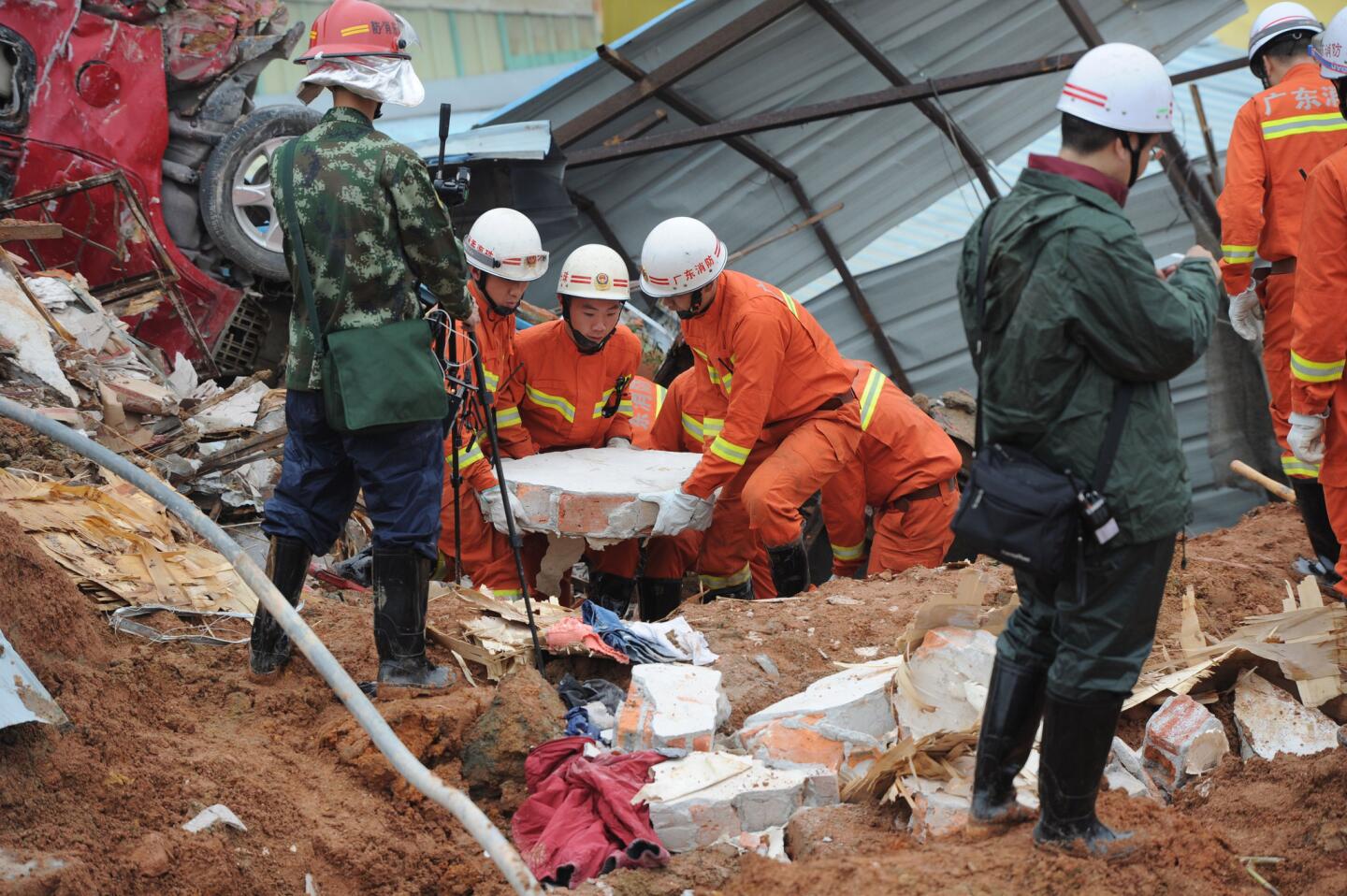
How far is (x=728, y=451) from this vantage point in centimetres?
612

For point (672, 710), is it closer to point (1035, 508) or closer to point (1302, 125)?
point (1035, 508)

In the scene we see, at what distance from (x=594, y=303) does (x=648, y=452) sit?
0.82 meters

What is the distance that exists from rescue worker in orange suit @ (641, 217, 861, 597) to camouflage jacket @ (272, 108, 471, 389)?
2.13 metres

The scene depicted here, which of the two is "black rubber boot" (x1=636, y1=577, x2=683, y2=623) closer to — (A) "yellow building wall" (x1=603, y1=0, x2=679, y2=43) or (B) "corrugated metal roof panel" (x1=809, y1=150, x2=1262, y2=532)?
(B) "corrugated metal roof panel" (x1=809, y1=150, x2=1262, y2=532)

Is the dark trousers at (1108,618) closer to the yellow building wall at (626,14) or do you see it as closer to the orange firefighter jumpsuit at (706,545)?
the orange firefighter jumpsuit at (706,545)

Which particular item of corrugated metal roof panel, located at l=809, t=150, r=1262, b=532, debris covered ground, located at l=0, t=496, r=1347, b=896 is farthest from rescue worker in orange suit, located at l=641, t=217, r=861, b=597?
corrugated metal roof panel, located at l=809, t=150, r=1262, b=532

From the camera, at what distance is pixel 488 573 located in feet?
21.4

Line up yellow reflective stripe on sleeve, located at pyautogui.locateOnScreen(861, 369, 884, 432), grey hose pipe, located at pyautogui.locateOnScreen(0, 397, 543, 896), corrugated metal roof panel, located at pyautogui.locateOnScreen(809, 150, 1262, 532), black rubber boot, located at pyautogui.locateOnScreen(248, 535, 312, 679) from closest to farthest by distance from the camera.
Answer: grey hose pipe, located at pyautogui.locateOnScreen(0, 397, 543, 896)
black rubber boot, located at pyautogui.locateOnScreen(248, 535, 312, 679)
yellow reflective stripe on sleeve, located at pyautogui.locateOnScreen(861, 369, 884, 432)
corrugated metal roof panel, located at pyautogui.locateOnScreen(809, 150, 1262, 532)

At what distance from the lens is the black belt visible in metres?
6.95

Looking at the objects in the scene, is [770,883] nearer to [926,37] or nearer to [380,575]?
[380,575]

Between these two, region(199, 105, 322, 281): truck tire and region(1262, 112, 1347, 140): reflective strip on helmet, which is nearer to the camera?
region(1262, 112, 1347, 140): reflective strip on helmet

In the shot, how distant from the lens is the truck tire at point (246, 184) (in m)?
8.48

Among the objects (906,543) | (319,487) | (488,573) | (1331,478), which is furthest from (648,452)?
(1331,478)

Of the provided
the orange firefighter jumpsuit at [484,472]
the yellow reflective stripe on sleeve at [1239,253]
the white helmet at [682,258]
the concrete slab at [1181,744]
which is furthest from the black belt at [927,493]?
the concrete slab at [1181,744]
